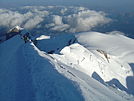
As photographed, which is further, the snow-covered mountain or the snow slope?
the snow-covered mountain

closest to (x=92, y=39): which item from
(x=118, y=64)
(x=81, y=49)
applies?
(x=118, y=64)

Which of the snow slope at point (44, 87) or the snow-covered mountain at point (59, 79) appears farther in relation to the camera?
the snow-covered mountain at point (59, 79)

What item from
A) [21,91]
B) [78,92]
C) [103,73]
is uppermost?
[78,92]

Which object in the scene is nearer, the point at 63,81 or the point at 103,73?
the point at 63,81

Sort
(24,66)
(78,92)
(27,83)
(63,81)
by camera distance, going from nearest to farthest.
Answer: (78,92)
(63,81)
(27,83)
(24,66)

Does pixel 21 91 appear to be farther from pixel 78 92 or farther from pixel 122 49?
pixel 122 49

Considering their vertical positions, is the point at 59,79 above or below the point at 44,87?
below

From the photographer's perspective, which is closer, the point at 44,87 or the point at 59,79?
the point at 44,87

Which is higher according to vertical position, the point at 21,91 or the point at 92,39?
the point at 21,91

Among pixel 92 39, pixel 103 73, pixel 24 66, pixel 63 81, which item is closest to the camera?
pixel 63 81
